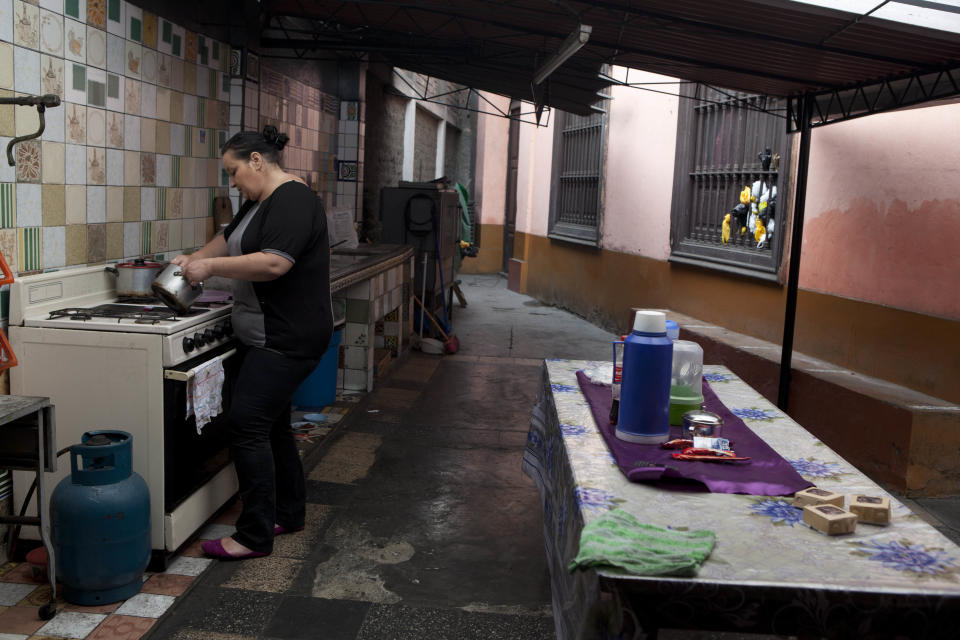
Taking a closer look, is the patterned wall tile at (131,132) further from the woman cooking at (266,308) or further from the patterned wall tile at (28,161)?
the woman cooking at (266,308)

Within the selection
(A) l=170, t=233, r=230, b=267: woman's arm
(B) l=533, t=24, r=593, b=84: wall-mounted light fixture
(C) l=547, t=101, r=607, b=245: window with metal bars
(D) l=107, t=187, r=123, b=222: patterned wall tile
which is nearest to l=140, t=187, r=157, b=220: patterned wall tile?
(D) l=107, t=187, r=123, b=222: patterned wall tile

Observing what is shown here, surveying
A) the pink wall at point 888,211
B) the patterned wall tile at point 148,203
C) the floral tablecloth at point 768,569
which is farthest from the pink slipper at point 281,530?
the pink wall at point 888,211

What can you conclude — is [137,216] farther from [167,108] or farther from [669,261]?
[669,261]

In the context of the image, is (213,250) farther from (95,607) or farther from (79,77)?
(95,607)

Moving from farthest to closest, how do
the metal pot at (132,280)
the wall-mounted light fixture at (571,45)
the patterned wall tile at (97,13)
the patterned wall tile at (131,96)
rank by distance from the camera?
1. the wall-mounted light fixture at (571,45)
2. the patterned wall tile at (131,96)
3. the metal pot at (132,280)
4. the patterned wall tile at (97,13)

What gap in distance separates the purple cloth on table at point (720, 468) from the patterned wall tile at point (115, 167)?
2818 mm

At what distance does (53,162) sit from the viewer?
370cm

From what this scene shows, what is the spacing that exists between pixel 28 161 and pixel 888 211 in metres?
5.14

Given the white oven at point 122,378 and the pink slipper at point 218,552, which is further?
the pink slipper at point 218,552

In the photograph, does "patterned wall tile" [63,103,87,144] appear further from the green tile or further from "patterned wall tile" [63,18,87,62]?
"patterned wall tile" [63,18,87,62]

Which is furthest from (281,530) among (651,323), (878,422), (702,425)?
(878,422)

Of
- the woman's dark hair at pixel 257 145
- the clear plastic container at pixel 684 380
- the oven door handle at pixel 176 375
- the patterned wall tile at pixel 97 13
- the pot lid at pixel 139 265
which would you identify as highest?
the patterned wall tile at pixel 97 13

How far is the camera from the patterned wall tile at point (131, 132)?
4262mm

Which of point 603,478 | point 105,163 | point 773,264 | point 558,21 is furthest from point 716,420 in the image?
point 773,264
